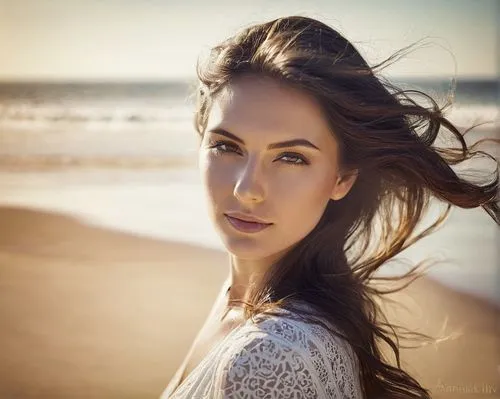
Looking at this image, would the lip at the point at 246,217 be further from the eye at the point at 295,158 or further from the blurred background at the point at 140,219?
the blurred background at the point at 140,219

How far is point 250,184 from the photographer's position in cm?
142

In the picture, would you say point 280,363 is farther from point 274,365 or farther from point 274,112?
point 274,112

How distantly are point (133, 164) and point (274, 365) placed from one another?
5.33 metres

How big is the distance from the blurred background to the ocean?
0.06 feet

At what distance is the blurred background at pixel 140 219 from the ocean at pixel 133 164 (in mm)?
19

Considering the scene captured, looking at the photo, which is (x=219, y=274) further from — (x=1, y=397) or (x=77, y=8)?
(x=77, y=8)

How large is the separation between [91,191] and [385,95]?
4.34 m

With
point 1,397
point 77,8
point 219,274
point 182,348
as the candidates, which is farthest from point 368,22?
point 77,8

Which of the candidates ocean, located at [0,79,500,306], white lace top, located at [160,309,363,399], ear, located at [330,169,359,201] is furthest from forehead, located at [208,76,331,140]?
ocean, located at [0,79,500,306]

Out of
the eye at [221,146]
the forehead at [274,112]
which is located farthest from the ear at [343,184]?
the eye at [221,146]

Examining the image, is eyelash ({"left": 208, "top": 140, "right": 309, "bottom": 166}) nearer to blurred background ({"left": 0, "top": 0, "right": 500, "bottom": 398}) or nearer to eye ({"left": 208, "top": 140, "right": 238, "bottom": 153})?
eye ({"left": 208, "top": 140, "right": 238, "bottom": 153})

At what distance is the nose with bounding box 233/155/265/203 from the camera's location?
1.42 metres

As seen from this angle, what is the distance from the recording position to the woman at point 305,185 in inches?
51.7

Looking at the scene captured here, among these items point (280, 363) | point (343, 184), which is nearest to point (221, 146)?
point (343, 184)
